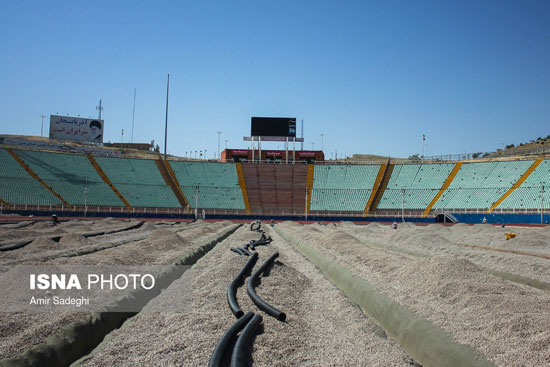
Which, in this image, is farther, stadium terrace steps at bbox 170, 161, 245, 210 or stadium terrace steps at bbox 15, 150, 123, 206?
stadium terrace steps at bbox 170, 161, 245, 210

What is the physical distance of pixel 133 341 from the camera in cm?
691

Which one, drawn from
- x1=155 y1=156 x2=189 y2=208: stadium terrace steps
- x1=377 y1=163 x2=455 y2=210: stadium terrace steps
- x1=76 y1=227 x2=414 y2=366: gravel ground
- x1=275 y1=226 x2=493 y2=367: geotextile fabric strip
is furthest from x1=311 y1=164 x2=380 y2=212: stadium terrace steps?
x1=76 y1=227 x2=414 y2=366: gravel ground

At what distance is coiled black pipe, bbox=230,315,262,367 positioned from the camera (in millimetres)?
5602

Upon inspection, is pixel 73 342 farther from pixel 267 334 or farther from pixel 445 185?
pixel 445 185

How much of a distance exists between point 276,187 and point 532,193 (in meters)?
33.5

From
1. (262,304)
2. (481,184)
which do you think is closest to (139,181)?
(481,184)

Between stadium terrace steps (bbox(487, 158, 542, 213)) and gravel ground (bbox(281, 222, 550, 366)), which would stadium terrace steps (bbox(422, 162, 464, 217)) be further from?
gravel ground (bbox(281, 222, 550, 366))

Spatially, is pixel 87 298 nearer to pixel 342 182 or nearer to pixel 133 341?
pixel 133 341

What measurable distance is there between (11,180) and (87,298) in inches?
2133

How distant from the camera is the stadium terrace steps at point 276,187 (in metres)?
61.5

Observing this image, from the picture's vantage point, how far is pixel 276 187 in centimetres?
6544

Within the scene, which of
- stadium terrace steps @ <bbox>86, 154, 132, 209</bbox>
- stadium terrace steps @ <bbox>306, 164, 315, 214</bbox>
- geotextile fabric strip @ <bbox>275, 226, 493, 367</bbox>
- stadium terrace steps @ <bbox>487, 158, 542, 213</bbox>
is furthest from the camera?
stadium terrace steps @ <bbox>306, 164, 315, 214</bbox>

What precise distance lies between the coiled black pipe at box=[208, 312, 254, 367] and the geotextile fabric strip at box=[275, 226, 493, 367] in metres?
2.58

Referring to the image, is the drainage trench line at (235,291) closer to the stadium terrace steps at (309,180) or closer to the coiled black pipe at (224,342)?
the coiled black pipe at (224,342)
